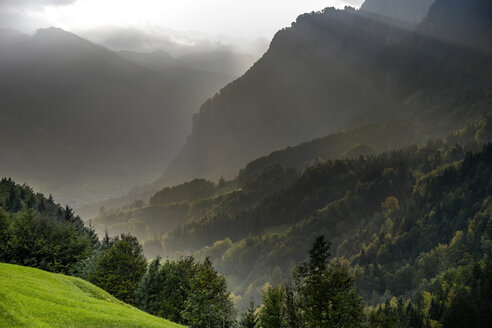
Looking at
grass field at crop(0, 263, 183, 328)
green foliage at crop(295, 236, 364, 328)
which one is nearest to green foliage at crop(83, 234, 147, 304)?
grass field at crop(0, 263, 183, 328)

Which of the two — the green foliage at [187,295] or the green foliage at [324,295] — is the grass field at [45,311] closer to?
the green foliage at [324,295]

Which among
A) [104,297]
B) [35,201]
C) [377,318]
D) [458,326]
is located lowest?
[458,326]

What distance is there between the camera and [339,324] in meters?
50.9

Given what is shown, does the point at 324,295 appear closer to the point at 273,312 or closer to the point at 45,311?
the point at 273,312

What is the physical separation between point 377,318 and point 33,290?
51872 mm

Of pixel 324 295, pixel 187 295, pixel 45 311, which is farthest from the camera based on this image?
pixel 187 295

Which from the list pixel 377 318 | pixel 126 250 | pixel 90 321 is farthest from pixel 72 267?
pixel 377 318

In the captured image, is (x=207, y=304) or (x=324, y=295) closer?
(x=324, y=295)

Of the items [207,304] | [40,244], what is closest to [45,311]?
[207,304]

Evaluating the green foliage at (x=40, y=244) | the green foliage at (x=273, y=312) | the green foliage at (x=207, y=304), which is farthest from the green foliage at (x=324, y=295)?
the green foliage at (x=40, y=244)

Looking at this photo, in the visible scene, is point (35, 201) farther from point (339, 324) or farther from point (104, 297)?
point (339, 324)

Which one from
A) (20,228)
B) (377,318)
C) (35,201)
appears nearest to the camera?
(377,318)

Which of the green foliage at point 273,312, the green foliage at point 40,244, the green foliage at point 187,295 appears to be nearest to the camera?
the green foliage at point 187,295

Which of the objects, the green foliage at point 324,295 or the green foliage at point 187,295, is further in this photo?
the green foliage at point 187,295
